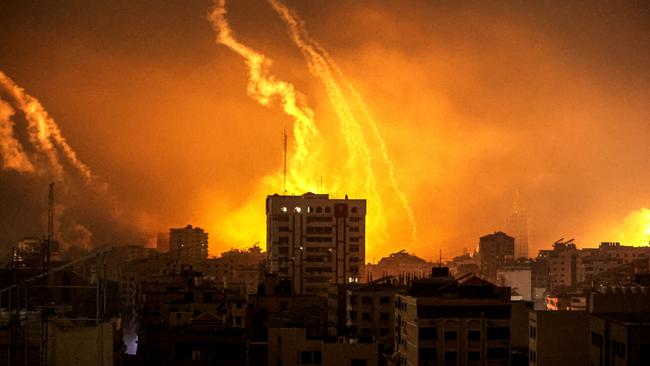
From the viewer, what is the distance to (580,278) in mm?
71188

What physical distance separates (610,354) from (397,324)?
895 cm

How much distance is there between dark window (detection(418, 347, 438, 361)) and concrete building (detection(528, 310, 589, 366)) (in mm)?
3411

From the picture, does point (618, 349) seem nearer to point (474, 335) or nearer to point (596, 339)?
point (596, 339)

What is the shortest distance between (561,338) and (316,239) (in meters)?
29.7

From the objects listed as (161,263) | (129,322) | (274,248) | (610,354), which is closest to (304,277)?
(274,248)

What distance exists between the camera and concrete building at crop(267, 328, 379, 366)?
1025 inches

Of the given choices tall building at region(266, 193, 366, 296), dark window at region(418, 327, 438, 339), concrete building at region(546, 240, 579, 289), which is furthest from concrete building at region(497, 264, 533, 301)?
dark window at region(418, 327, 438, 339)

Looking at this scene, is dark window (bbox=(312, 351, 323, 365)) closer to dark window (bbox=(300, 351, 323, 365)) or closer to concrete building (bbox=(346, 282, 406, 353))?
dark window (bbox=(300, 351, 323, 365))

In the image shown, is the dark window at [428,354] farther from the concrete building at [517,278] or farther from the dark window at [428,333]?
the concrete building at [517,278]

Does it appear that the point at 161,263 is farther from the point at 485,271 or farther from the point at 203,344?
the point at 203,344

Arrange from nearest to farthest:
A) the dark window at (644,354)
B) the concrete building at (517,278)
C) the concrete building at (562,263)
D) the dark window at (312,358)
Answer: the dark window at (644,354) < the dark window at (312,358) < the concrete building at (517,278) < the concrete building at (562,263)

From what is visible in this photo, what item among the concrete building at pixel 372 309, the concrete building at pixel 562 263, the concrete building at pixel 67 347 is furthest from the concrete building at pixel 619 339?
the concrete building at pixel 562 263

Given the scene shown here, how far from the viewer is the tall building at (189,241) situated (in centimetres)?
7206

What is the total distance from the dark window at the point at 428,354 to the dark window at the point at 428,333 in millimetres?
262
